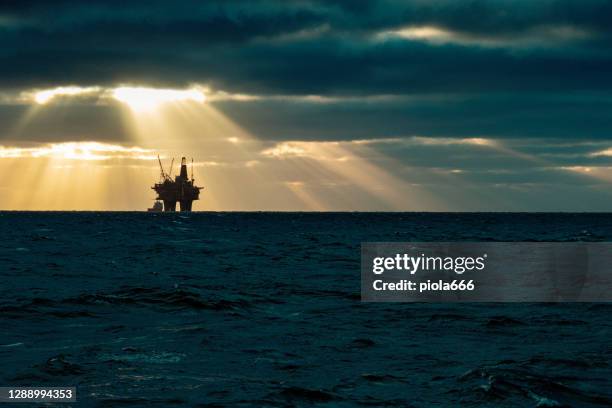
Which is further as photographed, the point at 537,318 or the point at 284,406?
the point at 537,318

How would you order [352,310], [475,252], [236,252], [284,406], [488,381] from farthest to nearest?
[475,252] < [236,252] < [352,310] < [488,381] < [284,406]

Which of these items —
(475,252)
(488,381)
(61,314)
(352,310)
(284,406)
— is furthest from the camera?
(475,252)

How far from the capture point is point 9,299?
33125 millimetres

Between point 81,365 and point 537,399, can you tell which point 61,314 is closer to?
point 81,365

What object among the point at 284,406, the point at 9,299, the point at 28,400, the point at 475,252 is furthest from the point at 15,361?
the point at 475,252

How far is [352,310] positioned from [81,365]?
13.4 metres

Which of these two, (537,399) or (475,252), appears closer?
(537,399)

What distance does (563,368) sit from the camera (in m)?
20.0

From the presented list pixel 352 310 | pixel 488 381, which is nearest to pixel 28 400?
pixel 488 381

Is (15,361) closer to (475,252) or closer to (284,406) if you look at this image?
(284,406)

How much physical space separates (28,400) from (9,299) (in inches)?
695

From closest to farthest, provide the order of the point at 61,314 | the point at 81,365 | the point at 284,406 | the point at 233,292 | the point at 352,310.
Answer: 1. the point at 284,406
2. the point at 81,365
3. the point at 61,314
4. the point at 352,310
5. the point at 233,292

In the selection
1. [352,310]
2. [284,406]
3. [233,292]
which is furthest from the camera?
[233,292]

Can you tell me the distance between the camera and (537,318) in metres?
29.5
